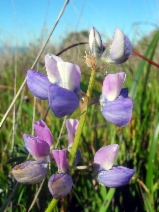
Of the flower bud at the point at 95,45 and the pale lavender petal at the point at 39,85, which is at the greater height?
the flower bud at the point at 95,45

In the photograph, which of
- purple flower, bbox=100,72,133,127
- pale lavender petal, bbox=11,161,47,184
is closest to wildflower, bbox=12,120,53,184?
pale lavender petal, bbox=11,161,47,184

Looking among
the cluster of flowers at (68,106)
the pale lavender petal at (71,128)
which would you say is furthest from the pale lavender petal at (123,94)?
the pale lavender petal at (71,128)

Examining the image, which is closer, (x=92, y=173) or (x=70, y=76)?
(x=70, y=76)

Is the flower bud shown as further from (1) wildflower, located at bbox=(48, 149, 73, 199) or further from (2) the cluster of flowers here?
(1) wildflower, located at bbox=(48, 149, 73, 199)

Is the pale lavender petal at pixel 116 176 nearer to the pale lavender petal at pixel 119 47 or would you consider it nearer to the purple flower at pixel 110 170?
the purple flower at pixel 110 170

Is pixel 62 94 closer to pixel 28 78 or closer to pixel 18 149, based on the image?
pixel 28 78

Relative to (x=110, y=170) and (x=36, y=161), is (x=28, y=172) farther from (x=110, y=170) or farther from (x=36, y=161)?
(x=110, y=170)

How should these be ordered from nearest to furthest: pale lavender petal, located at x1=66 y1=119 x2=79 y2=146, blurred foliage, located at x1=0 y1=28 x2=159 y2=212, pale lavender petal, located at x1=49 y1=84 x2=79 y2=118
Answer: pale lavender petal, located at x1=49 y1=84 x2=79 y2=118, pale lavender petal, located at x1=66 y1=119 x2=79 y2=146, blurred foliage, located at x1=0 y1=28 x2=159 y2=212

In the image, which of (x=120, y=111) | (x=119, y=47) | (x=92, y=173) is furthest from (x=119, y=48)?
(x=92, y=173)
